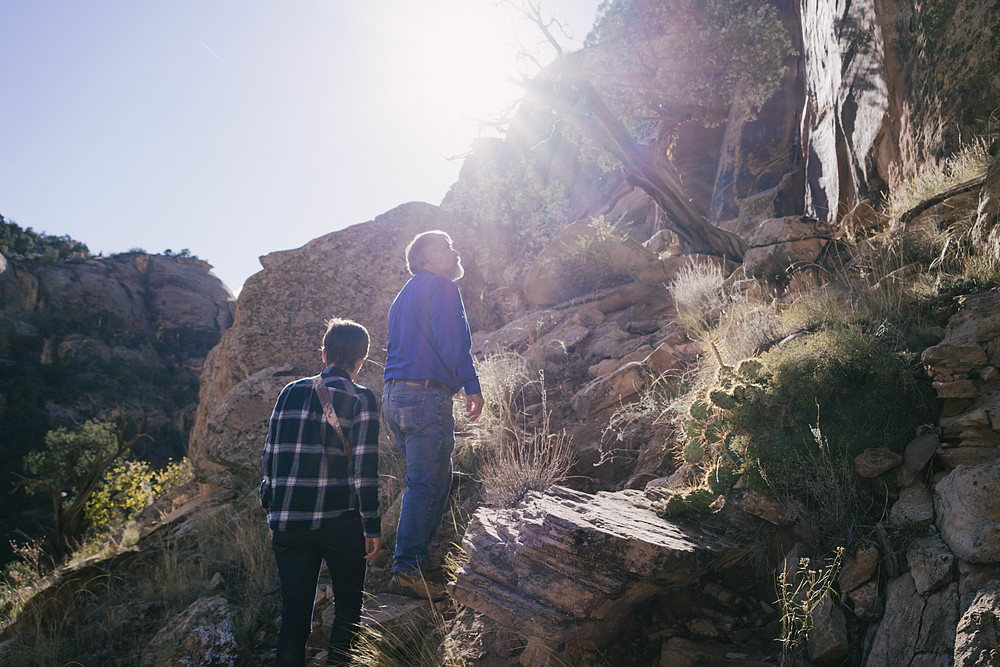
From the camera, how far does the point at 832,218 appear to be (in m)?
8.01

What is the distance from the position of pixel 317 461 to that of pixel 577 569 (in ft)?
4.48

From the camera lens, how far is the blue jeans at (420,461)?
3164 millimetres

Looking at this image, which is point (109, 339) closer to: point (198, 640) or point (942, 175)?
point (198, 640)

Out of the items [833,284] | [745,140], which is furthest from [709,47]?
[833,284]

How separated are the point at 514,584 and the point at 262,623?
262cm

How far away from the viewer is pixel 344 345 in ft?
9.71

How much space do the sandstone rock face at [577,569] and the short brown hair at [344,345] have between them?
3.93 feet

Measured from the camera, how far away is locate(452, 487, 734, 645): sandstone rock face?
90.9 inches

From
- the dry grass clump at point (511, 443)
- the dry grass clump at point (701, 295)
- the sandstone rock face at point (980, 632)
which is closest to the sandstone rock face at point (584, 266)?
the dry grass clump at point (701, 295)

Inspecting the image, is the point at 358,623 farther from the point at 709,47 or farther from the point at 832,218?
the point at 709,47

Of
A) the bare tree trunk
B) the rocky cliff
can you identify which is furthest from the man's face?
the rocky cliff

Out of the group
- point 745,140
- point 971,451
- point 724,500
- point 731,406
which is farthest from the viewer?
point 745,140

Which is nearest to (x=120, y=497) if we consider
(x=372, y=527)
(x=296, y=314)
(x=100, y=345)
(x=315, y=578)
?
(x=296, y=314)

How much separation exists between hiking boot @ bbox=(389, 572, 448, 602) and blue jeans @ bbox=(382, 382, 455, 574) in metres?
0.05
